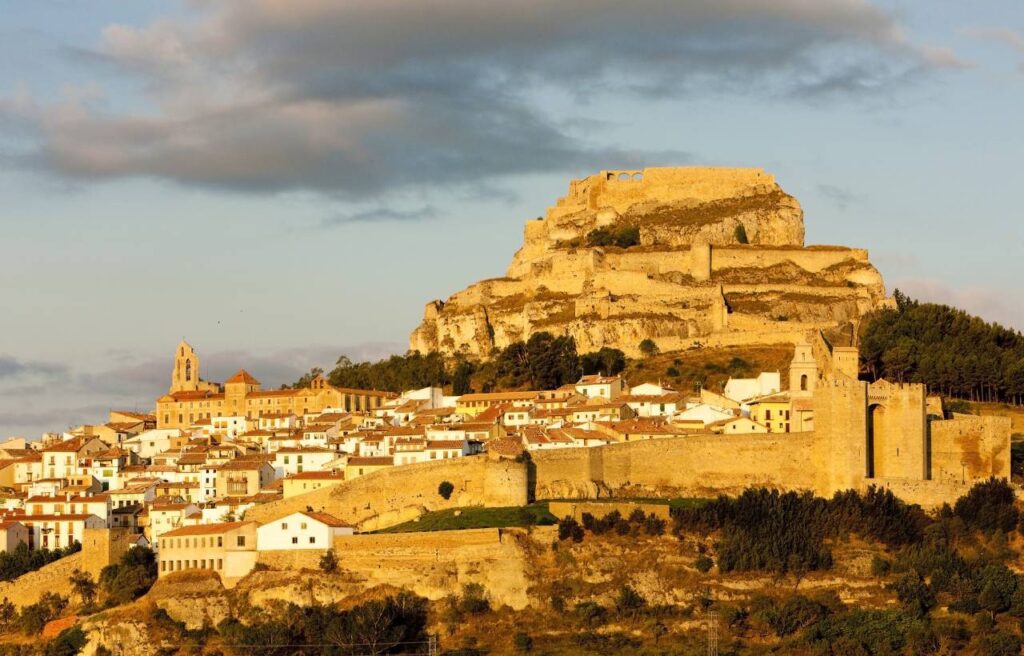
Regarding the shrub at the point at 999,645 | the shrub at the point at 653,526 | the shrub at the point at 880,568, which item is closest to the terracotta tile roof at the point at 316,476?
the shrub at the point at 653,526

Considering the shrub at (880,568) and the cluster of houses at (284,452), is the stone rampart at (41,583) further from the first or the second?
the shrub at (880,568)

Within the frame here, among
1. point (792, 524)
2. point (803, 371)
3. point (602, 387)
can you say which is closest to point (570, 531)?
point (792, 524)

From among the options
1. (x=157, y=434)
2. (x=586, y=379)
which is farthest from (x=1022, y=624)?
(x=157, y=434)

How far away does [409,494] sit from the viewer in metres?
59.1

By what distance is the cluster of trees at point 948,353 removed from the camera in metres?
74.2

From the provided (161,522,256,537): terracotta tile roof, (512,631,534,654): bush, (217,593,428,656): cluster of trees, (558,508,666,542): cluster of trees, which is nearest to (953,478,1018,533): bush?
(558,508,666,542): cluster of trees

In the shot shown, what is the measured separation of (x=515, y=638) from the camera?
2078 inches

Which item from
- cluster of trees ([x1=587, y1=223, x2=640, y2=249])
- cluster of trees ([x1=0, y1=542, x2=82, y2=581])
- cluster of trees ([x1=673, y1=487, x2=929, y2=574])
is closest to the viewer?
cluster of trees ([x1=673, y1=487, x2=929, y2=574])

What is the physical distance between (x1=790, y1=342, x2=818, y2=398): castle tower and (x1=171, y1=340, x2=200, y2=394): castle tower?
33697 mm

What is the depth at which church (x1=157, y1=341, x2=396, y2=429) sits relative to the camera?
3310 inches

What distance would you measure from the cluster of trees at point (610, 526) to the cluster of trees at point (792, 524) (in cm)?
74

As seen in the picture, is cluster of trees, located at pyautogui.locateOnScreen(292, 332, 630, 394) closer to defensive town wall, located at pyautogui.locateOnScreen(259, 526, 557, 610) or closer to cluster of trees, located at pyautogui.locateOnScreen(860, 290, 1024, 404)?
cluster of trees, located at pyautogui.locateOnScreen(860, 290, 1024, 404)

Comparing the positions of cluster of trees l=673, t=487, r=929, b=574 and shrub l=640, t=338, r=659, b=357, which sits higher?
shrub l=640, t=338, r=659, b=357

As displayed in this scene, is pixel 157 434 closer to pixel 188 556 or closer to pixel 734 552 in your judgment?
pixel 188 556
